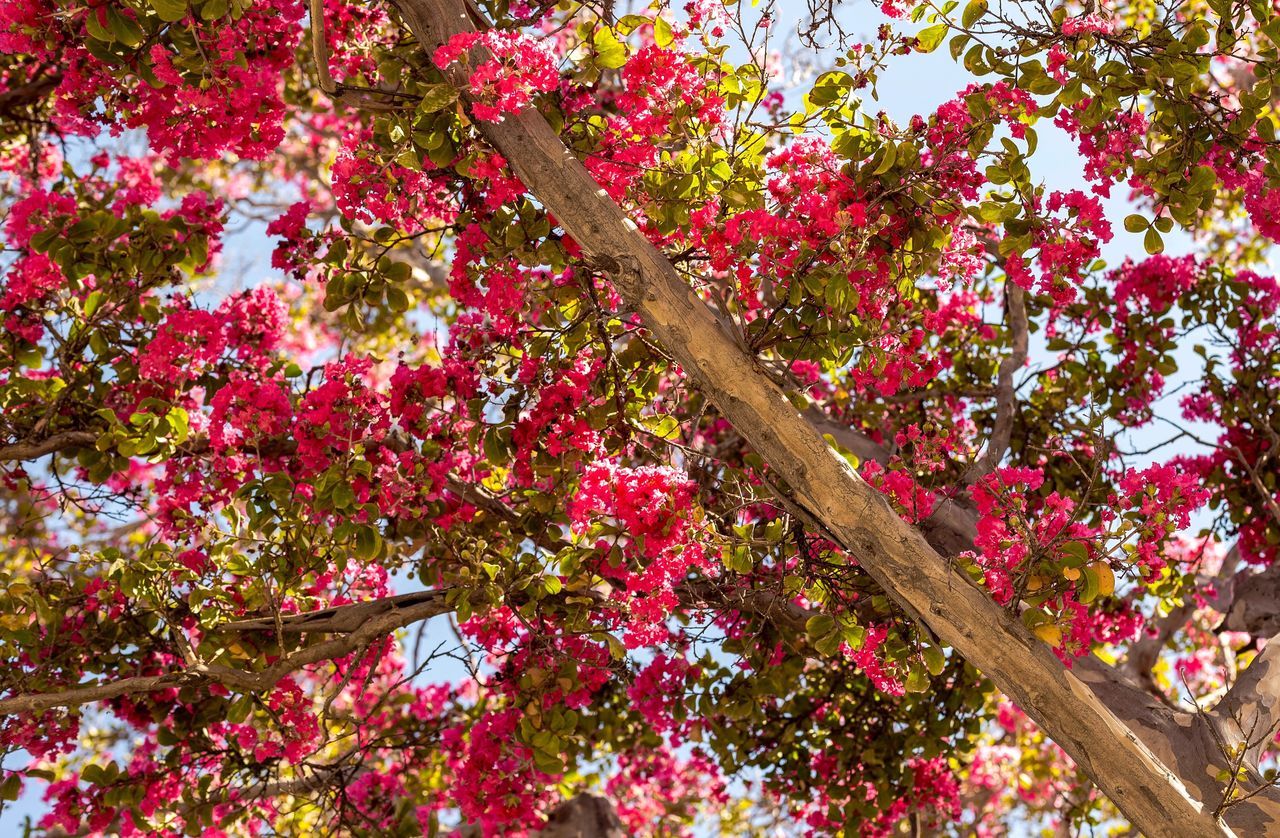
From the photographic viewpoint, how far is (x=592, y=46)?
12.7 feet

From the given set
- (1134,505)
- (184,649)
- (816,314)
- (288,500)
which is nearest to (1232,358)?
(1134,505)

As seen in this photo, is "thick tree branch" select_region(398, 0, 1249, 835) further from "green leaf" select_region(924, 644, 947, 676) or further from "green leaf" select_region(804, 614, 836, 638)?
"green leaf" select_region(804, 614, 836, 638)

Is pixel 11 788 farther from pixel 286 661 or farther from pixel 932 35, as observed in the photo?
pixel 932 35

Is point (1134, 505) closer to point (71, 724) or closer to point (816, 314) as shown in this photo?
point (816, 314)

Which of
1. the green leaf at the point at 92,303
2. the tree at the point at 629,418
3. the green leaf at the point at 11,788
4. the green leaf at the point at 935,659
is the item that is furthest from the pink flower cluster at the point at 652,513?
the green leaf at the point at 11,788

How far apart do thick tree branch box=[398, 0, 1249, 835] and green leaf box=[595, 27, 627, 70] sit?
394 millimetres

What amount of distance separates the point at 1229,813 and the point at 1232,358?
11.2 feet

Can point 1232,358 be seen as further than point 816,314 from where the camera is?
Yes

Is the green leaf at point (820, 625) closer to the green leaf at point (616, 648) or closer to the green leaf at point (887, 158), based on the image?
the green leaf at point (616, 648)

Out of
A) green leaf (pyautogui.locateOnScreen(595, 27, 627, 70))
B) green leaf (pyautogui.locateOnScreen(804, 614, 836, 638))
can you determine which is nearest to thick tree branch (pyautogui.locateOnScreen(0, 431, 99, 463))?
green leaf (pyautogui.locateOnScreen(595, 27, 627, 70))

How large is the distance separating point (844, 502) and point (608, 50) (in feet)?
6.49

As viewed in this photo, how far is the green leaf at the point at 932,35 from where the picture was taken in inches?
145

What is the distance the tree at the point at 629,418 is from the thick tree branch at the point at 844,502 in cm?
2

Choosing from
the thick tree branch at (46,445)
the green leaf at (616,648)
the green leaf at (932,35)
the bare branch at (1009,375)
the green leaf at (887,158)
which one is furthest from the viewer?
the bare branch at (1009,375)
